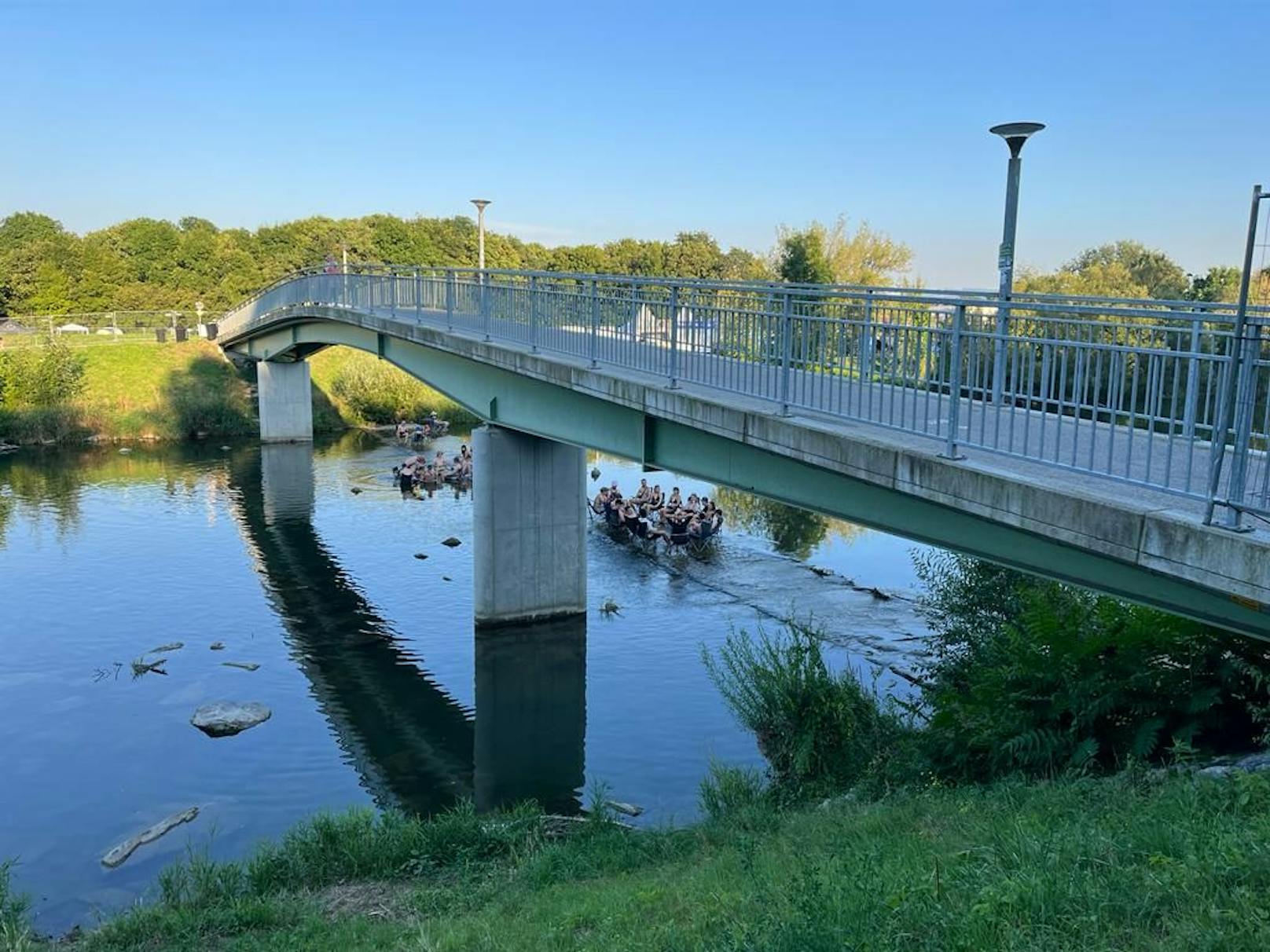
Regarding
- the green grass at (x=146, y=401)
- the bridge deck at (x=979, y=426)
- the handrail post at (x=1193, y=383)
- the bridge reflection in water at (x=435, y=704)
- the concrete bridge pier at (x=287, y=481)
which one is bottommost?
the bridge reflection in water at (x=435, y=704)

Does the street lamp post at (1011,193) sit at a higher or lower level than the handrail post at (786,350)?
higher

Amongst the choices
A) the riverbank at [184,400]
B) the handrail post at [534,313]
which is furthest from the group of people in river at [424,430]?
the handrail post at [534,313]

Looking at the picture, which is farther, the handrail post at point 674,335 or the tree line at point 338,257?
the tree line at point 338,257

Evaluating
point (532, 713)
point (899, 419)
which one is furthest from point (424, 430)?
point (899, 419)

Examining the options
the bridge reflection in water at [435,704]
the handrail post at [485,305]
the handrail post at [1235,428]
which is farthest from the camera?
the handrail post at [485,305]

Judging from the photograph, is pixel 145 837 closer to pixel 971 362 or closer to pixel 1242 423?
pixel 971 362

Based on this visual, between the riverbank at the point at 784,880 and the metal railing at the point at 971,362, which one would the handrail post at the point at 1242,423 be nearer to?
the metal railing at the point at 971,362

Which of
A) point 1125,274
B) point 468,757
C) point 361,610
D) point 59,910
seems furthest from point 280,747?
point 1125,274

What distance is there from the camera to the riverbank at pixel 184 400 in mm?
40562

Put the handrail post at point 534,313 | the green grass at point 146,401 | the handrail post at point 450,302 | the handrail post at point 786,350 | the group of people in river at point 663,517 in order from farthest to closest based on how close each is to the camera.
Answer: the green grass at point 146,401, the group of people in river at point 663,517, the handrail post at point 450,302, the handrail post at point 534,313, the handrail post at point 786,350

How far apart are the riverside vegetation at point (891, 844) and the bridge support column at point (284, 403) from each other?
32.6 metres

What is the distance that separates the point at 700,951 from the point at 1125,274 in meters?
54.8

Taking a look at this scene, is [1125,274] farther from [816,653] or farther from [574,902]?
[574,902]

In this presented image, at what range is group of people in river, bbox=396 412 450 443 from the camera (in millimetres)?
42000
